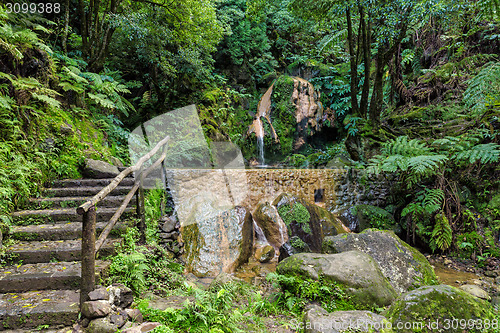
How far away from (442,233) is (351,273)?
3640 mm

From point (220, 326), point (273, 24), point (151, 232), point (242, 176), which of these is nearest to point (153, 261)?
point (151, 232)

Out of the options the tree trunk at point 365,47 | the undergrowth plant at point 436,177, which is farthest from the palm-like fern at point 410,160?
the tree trunk at point 365,47

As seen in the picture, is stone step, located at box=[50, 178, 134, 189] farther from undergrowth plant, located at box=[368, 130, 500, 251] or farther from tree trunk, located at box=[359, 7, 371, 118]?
tree trunk, located at box=[359, 7, 371, 118]

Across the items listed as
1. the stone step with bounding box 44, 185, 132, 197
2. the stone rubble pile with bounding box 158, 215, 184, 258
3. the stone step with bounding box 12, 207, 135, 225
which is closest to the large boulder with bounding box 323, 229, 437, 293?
the stone rubble pile with bounding box 158, 215, 184, 258

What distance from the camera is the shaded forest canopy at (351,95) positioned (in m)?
4.27

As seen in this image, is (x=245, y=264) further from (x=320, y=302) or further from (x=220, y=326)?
(x=220, y=326)

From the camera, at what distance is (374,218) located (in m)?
6.25

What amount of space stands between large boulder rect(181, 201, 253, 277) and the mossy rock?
3.12 metres

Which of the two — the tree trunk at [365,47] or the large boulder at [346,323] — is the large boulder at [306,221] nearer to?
the large boulder at [346,323]

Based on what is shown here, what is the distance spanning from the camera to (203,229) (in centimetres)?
524

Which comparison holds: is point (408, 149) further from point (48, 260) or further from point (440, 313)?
point (48, 260)

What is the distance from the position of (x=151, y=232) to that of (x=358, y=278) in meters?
3.54

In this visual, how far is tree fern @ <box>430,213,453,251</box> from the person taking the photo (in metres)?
4.92

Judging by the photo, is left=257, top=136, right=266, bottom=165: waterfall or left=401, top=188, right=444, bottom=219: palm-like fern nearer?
left=401, top=188, right=444, bottom=219: palm-like fern
